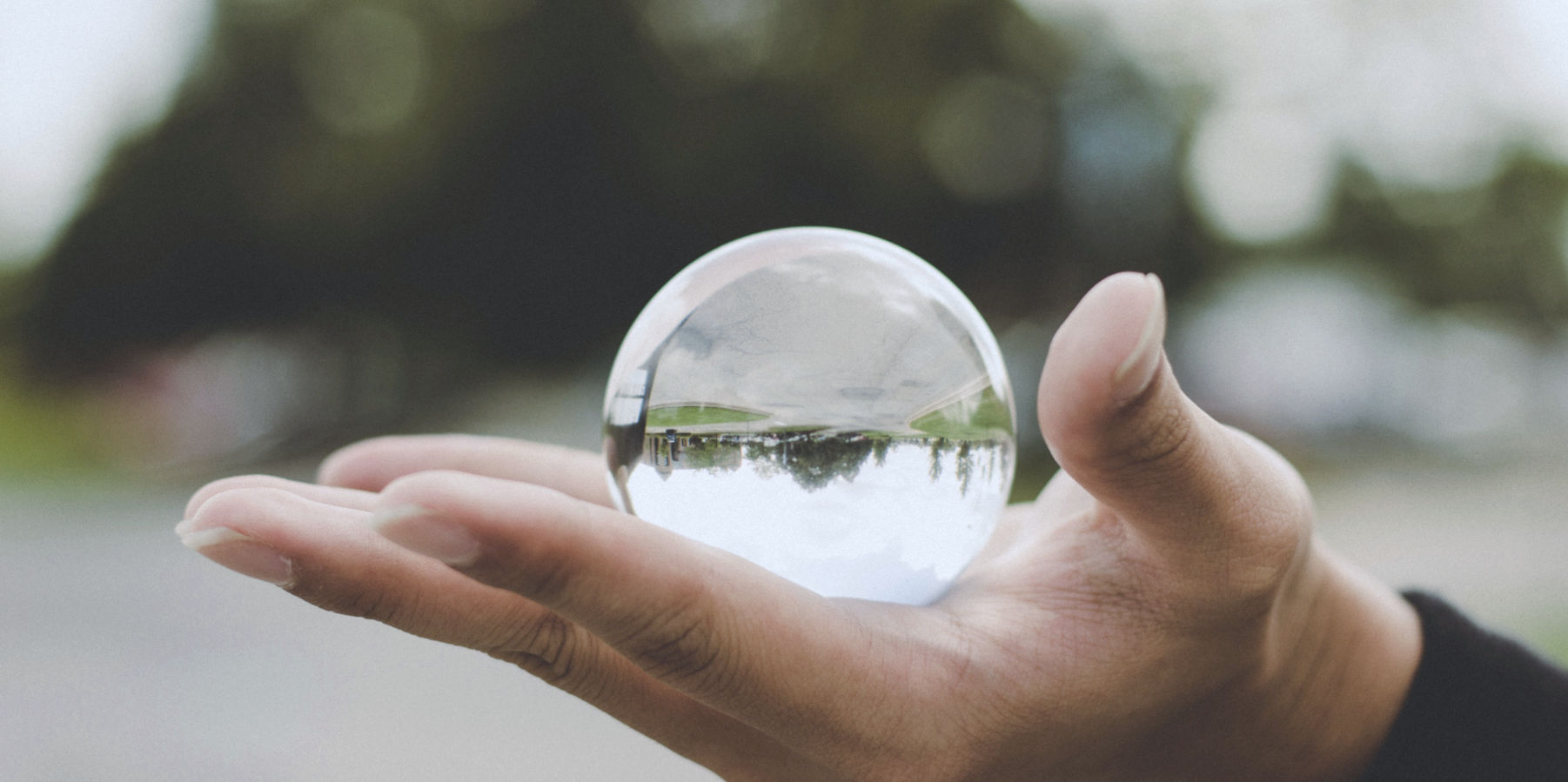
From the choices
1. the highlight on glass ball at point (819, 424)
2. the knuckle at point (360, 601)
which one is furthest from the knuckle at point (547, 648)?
the highlight on glass ball at point (819, 424)

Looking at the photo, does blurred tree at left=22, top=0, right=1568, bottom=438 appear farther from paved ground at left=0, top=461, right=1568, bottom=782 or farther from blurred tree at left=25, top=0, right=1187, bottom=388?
paved ground at left=0, top=461, right=1568, bottom=782

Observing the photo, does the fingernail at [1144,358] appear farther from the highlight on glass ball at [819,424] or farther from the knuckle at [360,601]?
the knuckle at [360,601]

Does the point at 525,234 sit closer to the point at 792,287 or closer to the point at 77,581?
the point at 77,581

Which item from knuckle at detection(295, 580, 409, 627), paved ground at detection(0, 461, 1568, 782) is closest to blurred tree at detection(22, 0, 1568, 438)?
paved ground at detection(0, 461, 1568, 782)

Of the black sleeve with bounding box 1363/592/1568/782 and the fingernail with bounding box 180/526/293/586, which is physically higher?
the fingernail with bounding box 180/526/293/586

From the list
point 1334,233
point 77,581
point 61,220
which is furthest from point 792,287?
point 1334,233

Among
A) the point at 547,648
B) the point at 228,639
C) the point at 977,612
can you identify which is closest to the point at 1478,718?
the point at 977,612
